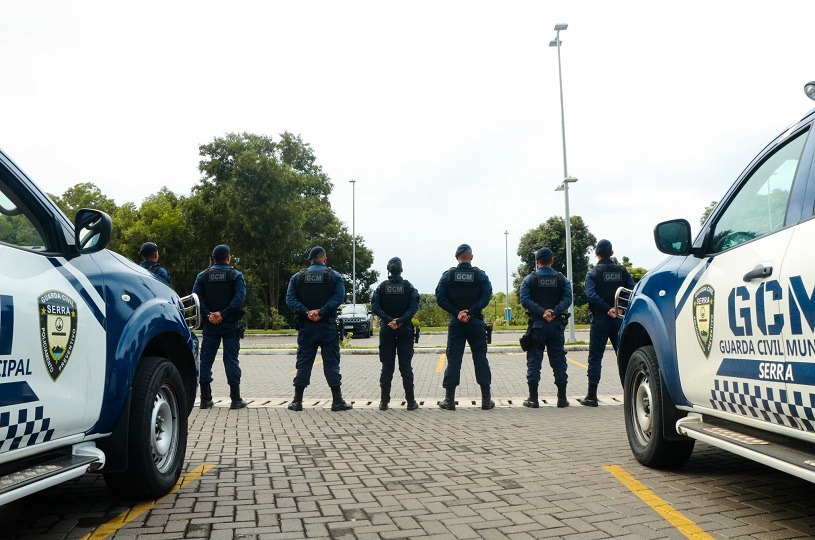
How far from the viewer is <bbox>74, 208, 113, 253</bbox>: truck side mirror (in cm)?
361

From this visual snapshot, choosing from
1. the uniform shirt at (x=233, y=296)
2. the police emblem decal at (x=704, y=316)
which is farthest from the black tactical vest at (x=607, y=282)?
the police emblem decal at (x=704, y=316)

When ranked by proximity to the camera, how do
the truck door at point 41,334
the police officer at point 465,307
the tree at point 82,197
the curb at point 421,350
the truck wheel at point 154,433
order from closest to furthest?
the truck door at point 41,334, the truck wheel at point 154,433, the police officer at point 465,307, the curb at point 421,350, the tree at point 82,197

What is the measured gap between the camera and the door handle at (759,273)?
11.0 feet

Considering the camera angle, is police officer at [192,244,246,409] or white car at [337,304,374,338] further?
white car at [337,304,374,338]

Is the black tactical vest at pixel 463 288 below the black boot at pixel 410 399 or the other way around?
the other way around

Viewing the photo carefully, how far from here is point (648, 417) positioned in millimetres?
5074

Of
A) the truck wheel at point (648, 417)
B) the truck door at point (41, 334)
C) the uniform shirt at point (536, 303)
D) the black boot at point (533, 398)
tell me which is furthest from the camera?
the uniform shirt at point (536, 303)

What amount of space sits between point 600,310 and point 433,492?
5.47 metres

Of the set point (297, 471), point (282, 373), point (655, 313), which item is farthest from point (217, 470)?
point (282, 373)

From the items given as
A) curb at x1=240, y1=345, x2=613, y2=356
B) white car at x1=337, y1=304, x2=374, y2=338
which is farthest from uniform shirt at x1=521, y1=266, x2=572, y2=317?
white car at x1=337, y1=304, x2=374, y2=338

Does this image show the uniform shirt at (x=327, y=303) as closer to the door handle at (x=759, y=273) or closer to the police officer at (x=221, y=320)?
the police officer at (x=221, y=320)

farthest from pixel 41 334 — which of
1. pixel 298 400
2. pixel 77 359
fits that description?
pixel 298 400

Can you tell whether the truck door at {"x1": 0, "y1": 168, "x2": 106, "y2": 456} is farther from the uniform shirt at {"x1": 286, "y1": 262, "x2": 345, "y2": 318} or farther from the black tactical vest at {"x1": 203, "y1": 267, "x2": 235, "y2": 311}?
the black tactical vest at {"x1": 203, "y1": 267, "x2": 235, "y2": 311}

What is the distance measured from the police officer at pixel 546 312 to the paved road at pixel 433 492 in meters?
1.90
